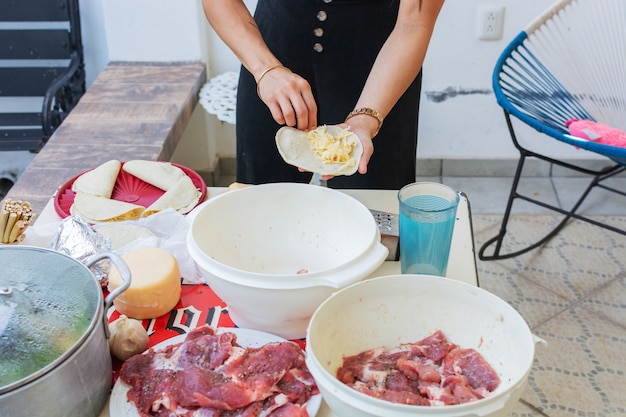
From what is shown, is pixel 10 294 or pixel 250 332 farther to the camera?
pixel 250 332

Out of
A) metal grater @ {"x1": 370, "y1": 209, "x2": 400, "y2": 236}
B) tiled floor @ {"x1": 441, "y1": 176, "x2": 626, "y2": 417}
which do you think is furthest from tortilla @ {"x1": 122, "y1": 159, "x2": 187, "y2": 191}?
tiled floor @ {"x1": 441, "y1": 176, "x2": 626, "y2": 417}

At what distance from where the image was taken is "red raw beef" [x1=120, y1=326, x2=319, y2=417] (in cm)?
80

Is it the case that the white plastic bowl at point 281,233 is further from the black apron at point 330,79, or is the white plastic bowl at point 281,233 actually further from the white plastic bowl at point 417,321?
the black apron at point 330,79

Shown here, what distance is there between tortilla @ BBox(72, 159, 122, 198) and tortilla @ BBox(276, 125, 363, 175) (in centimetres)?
43

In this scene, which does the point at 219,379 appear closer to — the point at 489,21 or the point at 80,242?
the point at 80,242

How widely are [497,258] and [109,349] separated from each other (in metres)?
1.85

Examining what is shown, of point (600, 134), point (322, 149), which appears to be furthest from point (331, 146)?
point (600, 134)

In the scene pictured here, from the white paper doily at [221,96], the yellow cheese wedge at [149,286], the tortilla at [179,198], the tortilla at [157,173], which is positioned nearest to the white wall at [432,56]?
the white paper doily at [221,96]

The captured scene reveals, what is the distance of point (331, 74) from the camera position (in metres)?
1.58

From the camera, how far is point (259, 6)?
1.63 metres

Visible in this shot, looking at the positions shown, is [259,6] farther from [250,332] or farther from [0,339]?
[0,339]

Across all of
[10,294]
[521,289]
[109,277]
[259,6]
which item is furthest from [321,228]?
[521,289]

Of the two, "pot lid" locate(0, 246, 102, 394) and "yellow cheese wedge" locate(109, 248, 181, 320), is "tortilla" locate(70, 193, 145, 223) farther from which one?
"pot lid" locate(0, 246, 102, 394)

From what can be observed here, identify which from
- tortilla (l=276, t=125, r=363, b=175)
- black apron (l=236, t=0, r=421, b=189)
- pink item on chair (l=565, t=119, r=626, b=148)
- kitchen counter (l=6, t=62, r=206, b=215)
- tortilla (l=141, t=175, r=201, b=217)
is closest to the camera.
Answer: tortilla (l=276, t=125, r=363, b=175)
